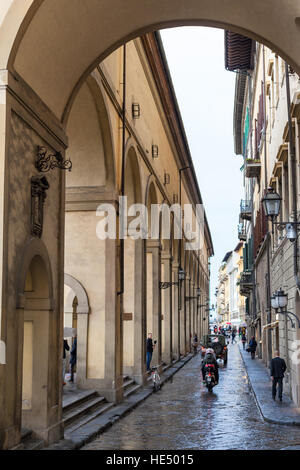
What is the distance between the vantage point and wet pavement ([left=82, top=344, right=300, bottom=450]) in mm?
10859

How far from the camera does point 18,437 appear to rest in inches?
334

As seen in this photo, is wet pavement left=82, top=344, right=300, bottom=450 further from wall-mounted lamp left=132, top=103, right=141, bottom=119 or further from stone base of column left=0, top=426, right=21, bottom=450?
wall-mounted lamp left=132, top=103, right=141, bottom=119

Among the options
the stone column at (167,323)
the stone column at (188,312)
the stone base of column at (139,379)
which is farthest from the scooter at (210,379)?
the stone column at (188,312)

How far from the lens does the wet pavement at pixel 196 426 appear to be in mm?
10859

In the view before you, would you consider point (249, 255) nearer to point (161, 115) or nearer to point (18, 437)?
point (161, 115)

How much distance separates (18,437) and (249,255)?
3436 centimetres

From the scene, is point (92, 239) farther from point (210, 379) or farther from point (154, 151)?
point (154, 151)

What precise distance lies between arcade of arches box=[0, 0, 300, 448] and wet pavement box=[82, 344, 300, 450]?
131 cm

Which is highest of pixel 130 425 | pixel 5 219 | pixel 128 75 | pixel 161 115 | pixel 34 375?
pixel 161 115

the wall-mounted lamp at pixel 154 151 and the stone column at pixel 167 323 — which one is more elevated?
the wall-mounted lamp at pixel 154 151

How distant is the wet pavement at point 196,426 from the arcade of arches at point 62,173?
131 centimetres

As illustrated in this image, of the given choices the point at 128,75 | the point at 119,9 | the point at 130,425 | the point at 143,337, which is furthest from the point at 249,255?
the point at 119,9

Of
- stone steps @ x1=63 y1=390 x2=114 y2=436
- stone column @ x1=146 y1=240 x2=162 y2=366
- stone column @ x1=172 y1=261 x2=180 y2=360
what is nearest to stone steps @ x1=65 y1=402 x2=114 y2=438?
stone steps @ x1=63 y1=390 x2=114 y2=436

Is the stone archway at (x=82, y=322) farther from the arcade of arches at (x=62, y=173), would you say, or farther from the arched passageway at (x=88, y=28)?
the arched passageway at (x=88, y=28)
